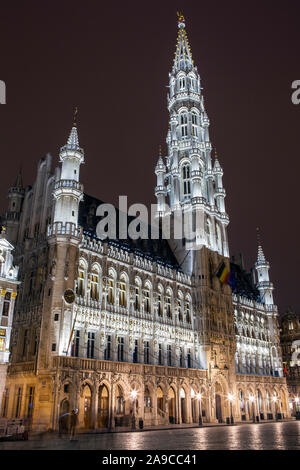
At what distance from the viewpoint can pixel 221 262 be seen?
6850 centimetres

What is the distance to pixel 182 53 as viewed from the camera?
89.8 metres

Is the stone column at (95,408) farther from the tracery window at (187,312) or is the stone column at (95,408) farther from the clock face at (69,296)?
the tracery window at (187,312)

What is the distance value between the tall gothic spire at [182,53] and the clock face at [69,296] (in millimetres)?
61898

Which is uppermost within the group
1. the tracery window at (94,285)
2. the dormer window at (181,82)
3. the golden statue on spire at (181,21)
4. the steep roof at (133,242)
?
the golden statue on spire at (181,21)

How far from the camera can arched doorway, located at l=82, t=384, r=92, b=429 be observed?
4010 cm

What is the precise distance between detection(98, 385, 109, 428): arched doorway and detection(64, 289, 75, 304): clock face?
9927mm

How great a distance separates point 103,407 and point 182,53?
76.1 m

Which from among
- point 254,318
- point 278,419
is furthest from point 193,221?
point 278,419

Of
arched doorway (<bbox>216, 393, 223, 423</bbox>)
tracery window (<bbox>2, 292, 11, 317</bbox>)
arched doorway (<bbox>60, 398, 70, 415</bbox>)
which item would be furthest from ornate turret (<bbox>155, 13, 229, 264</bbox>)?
arched doorway (<bbox>60, 398, 70, 415</bbox>)

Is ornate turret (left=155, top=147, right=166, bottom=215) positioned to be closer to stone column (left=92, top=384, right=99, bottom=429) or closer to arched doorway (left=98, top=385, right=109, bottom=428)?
arched doorway (left=98, top=385, right=109, bottom=428)

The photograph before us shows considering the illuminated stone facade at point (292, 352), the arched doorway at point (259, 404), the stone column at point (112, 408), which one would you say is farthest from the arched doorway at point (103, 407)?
the illuminated stone facade at point (292, 352)

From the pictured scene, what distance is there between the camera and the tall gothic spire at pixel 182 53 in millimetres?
87062
